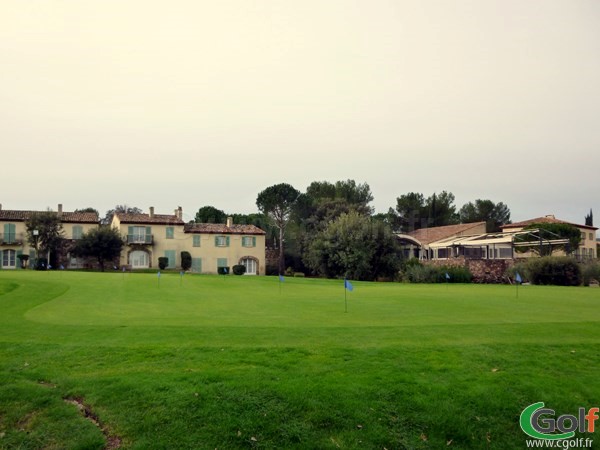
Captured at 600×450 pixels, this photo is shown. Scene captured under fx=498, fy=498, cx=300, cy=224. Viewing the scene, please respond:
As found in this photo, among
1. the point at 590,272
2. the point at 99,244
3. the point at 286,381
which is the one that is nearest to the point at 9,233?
the point at 99,244

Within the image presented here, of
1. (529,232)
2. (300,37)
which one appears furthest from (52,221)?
(529,232)

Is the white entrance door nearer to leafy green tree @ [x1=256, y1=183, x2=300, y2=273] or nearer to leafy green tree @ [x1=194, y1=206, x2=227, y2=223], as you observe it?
leafy green tree @ [x1=256, y1=183, x2=300, y2=273]

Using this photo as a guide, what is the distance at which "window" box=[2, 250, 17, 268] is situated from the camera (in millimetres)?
56656

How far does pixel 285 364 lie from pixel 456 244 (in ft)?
168

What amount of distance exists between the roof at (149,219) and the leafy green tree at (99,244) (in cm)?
486

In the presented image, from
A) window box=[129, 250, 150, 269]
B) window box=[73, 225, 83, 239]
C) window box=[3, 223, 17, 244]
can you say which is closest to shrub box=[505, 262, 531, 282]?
window box=[129, 250, 150, 269]

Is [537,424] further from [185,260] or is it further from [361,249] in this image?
[185,260]

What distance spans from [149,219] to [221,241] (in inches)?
363

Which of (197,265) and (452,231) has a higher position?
(452,231)

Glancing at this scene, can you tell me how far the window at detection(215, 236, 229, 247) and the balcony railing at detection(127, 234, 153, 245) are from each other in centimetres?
806

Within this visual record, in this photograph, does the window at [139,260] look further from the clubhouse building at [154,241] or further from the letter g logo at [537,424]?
the letter g logo at [537,424]

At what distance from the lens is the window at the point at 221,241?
63.3 m

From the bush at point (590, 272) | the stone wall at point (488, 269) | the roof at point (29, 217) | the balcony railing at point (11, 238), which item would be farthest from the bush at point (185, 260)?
the bush at point (590, 272)

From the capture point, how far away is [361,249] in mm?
50188
